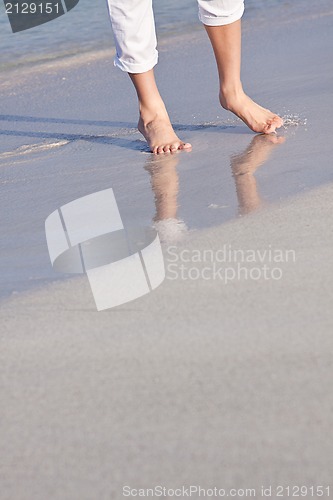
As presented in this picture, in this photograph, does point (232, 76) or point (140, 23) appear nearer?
point (140, 23)

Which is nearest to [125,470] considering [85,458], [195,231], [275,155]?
[85,458]

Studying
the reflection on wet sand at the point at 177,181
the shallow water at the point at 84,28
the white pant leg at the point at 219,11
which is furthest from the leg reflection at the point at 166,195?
the shallow water at the point at 84,28

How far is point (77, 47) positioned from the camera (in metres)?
4.98

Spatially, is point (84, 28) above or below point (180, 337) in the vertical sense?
below

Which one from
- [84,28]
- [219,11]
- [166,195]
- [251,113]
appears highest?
[219,11]

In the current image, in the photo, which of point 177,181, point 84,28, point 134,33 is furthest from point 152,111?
point 84,28

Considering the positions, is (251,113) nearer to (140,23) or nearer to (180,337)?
(140,23)

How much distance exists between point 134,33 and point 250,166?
65 cm

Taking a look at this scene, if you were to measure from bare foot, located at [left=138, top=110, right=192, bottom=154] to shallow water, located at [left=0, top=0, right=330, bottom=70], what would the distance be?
6.49ft

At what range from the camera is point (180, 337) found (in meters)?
1.61

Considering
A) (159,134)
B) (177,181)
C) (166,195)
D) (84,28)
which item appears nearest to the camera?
(166,195)

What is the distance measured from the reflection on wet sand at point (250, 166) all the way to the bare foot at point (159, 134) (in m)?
0.22

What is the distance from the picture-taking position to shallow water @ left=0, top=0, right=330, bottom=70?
4938 mm

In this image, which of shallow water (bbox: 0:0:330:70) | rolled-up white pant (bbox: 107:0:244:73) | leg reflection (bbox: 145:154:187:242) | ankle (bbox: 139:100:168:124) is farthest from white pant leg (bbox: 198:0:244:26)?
shallow water (bbox: 0:0:330:70)
